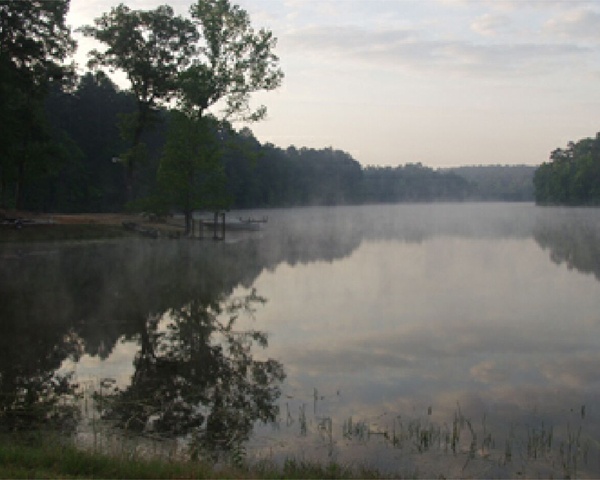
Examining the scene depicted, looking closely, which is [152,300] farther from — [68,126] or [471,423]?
[68,126]

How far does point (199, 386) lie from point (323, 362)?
3045mm

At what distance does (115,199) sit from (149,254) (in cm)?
5488

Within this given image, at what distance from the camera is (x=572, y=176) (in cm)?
14550

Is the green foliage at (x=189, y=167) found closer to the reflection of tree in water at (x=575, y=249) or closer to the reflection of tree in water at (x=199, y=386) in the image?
the reflection of tree in water at (x=575, y=249)

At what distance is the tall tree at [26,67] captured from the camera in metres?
Answer: 38.3

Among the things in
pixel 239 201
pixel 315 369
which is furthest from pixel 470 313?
pixel 239 201

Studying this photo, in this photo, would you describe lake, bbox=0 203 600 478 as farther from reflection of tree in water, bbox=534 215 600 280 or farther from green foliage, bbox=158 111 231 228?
green foliage, bbox=158 111 231 228

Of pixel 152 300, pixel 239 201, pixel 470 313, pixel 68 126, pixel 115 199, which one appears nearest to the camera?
pixel 470 313

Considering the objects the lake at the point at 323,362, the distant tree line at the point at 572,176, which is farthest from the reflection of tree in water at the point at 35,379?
the distant tree line at the point at 572,176

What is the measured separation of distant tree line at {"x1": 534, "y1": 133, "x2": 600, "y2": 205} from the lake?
123m

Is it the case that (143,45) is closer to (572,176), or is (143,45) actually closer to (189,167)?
(189,167)

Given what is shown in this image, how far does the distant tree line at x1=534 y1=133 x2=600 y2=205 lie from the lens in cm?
13900

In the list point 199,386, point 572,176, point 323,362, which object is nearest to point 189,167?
point 323,362

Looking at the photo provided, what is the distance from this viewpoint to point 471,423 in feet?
32.9
